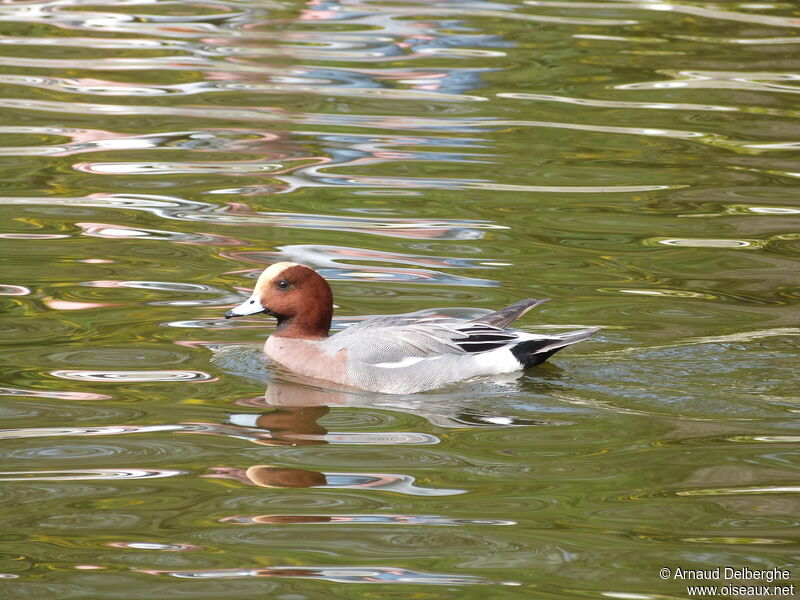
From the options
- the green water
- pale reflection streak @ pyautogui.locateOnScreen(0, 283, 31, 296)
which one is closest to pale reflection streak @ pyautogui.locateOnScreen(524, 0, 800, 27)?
the green water

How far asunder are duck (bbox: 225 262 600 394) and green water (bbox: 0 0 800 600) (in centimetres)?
13

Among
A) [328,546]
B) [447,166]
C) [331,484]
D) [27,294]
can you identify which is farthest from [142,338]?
[447,166]

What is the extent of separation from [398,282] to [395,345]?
5.20 feet

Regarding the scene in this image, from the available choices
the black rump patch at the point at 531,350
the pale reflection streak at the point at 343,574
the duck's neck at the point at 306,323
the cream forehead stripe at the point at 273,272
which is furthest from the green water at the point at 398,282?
the cream forehead stripe at the point at 273,272

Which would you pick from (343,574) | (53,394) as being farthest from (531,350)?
(343,574)

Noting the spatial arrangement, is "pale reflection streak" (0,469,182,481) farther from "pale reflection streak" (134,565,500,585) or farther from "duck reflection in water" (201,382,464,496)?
"pale reflection streak" (134,565,500,585)

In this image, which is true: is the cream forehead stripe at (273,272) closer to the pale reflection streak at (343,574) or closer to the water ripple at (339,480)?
the water ripple at (339,480)

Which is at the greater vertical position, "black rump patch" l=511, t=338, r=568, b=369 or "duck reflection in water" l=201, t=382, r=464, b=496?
"black rump patch" l=511, t=338, r=568, b=369

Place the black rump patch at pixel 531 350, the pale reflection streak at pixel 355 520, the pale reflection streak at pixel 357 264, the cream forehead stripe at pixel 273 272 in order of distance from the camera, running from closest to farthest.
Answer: the pale reflection streak at pixel 355 520 → the black rump patch at pixel 531 350 → the cream forehead stripe at pixel 273 272 → the pale reflection streak at pixel 357 264

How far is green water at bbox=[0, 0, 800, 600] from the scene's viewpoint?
15.9 ft

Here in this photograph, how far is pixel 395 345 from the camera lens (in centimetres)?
663

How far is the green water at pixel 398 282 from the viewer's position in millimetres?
4836

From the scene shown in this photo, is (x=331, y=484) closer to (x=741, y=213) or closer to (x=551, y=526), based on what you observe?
(x=551, y=526)

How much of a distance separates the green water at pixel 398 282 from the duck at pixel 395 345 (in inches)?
5.3
